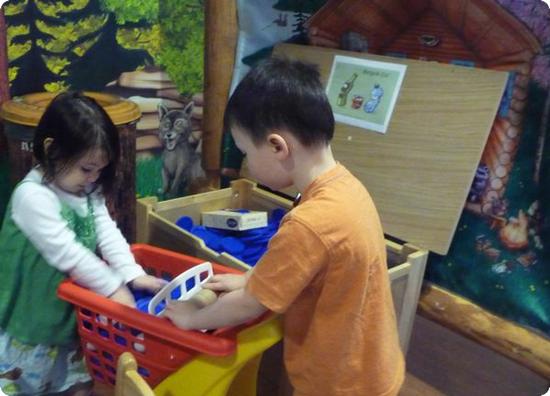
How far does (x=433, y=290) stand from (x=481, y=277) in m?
0.14

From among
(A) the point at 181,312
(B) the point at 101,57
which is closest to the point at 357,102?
(B) the point at 101,57

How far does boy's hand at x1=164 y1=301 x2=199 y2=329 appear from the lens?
939 mm

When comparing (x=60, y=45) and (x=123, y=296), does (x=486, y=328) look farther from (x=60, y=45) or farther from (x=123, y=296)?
(x=60, y=45)

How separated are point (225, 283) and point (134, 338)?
0.62ft

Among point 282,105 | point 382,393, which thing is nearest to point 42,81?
point 282,105

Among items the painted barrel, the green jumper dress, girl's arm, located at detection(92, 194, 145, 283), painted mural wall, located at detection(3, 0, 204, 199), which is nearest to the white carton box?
the painted barrel

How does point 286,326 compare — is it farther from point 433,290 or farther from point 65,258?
point 433,290

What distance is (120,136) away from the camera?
1551 mm

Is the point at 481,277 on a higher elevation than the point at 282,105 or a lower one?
lower

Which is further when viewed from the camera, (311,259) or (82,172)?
(82,172)

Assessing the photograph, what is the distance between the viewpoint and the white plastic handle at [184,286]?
3.44 feet

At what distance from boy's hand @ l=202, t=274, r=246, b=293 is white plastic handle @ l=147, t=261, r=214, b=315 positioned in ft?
0.09

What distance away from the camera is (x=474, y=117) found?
1.49 metres

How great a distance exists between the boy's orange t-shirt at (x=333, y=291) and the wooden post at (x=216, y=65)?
1148mm
